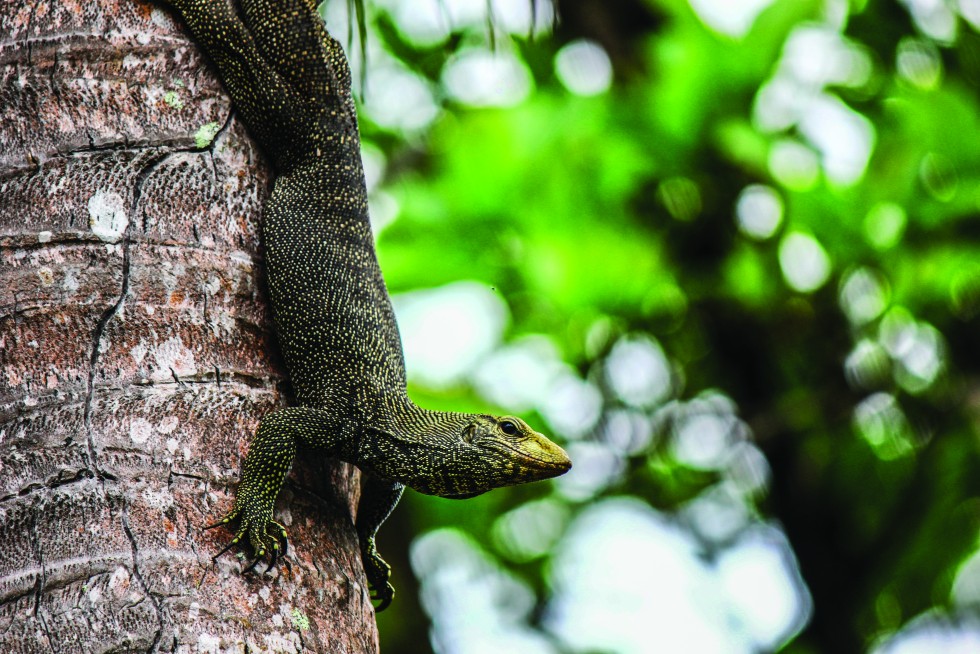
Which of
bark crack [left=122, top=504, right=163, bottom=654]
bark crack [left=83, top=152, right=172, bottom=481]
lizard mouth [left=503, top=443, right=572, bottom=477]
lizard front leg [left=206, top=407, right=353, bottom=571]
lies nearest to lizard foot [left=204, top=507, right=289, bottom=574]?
lizard front leg [left=206, top=407, right=353, bottom=571]

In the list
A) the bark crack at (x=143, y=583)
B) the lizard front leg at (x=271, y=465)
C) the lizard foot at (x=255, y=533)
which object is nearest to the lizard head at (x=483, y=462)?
the lizard front leg at (x=271, y=465)

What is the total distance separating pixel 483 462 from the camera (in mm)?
3967

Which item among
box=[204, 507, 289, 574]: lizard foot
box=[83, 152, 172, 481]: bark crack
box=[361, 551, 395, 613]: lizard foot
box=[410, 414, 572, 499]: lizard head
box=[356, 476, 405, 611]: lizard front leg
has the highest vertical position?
box=[83, 152, 172, 481]: bark crack

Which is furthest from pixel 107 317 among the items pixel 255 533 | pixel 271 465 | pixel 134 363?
pixel 255 533

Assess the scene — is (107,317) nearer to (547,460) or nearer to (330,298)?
(330,298)

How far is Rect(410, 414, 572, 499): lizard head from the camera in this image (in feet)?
12.9

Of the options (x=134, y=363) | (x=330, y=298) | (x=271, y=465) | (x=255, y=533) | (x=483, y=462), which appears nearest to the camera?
(x=255, y=533)

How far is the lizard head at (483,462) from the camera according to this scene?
3941 mm

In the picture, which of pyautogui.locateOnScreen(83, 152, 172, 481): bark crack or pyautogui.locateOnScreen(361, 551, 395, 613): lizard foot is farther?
pyautogui.locateOnScreen(361, 551, 395, 613): lizard foot

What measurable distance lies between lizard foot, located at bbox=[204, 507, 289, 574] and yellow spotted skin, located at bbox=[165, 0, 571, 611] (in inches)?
10.8

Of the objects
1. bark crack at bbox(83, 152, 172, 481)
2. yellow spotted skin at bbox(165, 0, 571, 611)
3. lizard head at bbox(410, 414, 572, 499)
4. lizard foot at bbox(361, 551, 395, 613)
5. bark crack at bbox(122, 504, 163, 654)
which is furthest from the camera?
lizard foot at bbox(361, 551, 395, 613)

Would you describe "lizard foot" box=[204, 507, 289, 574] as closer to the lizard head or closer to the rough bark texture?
the rough bark texture

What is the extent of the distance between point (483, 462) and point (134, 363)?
1.46 m

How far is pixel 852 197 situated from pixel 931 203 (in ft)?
1.61
